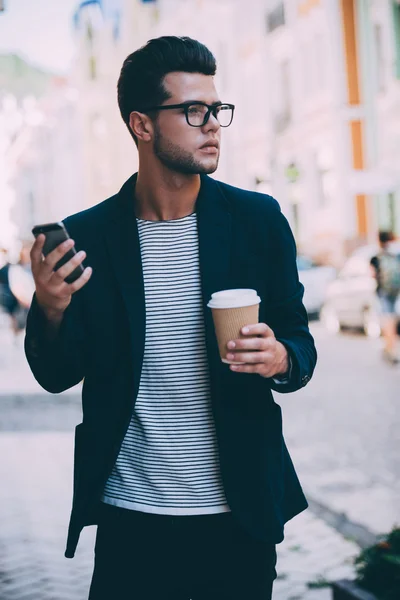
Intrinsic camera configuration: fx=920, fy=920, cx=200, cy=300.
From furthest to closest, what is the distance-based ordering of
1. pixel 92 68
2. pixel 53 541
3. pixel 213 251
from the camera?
pixel 92 68, pixel 53 541, pixel 213 251

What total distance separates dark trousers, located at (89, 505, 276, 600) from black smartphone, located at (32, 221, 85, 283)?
2.01ft

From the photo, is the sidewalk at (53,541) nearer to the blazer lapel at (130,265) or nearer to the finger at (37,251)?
the blazer lapel at (130,265)

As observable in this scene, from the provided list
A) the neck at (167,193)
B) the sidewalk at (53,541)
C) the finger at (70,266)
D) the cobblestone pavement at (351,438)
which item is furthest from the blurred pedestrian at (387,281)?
the finger at (70,266)

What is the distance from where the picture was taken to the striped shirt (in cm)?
220

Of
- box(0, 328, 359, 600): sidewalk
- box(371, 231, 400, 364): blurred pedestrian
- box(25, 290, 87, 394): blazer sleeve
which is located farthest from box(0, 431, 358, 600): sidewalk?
box(371, 231, 400, 364): blurred pedestrian

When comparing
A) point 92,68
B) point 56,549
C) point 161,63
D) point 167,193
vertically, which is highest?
point 92,68

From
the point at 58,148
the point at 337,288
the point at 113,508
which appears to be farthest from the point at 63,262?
the point at 58,148

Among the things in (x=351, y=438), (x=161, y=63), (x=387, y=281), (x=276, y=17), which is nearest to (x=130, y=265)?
(x=161, y=63)

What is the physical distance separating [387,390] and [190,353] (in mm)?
8466

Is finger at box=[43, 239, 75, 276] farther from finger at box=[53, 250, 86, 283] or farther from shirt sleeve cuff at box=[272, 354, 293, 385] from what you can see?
shirt sleeve cuff at box=[272, 354, 293, 385]

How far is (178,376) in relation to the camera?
87.7 inches

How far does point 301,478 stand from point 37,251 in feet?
15.9

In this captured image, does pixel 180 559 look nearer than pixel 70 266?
No

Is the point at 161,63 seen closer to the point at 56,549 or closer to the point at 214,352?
the point at 214,352
